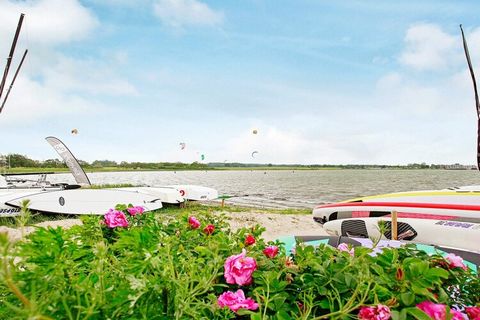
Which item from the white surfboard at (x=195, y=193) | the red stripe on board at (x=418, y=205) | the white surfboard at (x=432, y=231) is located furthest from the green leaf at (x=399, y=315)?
the white surfboard at (x=195, y=193)

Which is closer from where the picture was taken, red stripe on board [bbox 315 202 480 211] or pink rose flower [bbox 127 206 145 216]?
pink rose flower [bbox 127 206 145 216]

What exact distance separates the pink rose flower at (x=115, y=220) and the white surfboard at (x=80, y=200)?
8.50 meters

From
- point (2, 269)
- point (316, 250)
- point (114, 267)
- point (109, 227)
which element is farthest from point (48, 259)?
point (316, 250)

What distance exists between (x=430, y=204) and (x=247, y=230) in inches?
174

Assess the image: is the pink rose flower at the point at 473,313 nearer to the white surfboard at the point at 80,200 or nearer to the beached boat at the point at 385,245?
the beached boat at the point at 385,245

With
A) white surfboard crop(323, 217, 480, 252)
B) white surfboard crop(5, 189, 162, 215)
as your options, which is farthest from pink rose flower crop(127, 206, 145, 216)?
white surfboard crop(5, 189, 162, 215)

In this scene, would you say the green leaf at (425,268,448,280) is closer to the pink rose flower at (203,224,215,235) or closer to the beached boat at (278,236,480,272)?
the pink rose flower at (203,224,215,235)

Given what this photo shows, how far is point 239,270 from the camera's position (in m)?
0.96

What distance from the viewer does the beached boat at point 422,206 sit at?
15.0 feet

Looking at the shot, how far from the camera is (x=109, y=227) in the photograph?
162 centimetres

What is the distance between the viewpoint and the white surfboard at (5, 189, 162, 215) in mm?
9703

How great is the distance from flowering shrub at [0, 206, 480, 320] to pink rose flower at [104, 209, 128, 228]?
396mm

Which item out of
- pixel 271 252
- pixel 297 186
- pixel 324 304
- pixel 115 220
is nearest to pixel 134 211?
pixel 115 220

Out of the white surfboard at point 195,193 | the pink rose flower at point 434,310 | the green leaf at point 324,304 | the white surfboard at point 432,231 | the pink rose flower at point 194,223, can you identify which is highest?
the pink rose flower at point 194,223
